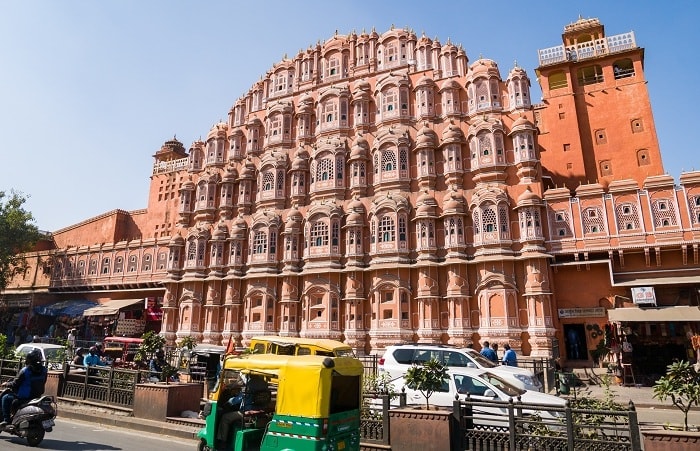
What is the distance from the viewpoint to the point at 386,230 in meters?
26.3

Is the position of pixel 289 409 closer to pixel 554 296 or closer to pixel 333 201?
pixel 554 296

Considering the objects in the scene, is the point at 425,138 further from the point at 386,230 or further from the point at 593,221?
the point at 593,221

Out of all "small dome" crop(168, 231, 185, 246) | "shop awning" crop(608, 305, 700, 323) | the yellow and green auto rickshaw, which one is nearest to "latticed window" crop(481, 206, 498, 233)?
"shop awning" crop(608, 305, 700, 323)

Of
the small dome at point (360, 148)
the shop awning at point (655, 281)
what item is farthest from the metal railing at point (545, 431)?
the small dome at point (360, 148)

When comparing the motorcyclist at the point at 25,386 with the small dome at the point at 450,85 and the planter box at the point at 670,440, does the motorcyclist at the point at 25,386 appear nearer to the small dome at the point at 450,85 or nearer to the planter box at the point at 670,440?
the planter box at the point at 670,440

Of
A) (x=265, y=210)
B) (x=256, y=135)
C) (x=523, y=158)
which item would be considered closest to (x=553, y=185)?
(x=523, y=158)

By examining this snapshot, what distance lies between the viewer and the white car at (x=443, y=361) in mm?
12883

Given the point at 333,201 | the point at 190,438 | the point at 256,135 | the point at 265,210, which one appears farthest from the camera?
the point at 256,135

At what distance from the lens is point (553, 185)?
27.4 meters

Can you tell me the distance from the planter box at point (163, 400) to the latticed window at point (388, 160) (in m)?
18.6

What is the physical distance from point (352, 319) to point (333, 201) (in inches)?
301

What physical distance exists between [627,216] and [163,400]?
22.3 m

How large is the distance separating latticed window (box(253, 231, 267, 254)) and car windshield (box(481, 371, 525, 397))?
21.1 m

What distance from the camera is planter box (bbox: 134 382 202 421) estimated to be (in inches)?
450
